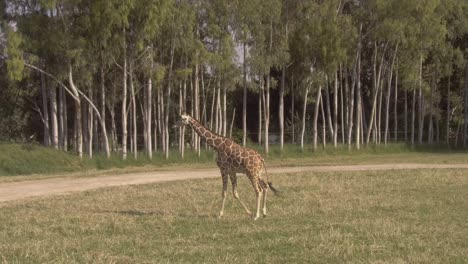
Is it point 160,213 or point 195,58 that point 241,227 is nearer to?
point 160,213

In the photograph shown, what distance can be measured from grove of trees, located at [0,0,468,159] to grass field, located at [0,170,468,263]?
13.9m

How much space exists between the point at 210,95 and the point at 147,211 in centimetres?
3409

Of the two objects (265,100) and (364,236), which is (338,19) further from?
(364,236)

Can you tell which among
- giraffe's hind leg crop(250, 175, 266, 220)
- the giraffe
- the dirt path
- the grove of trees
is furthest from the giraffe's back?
the grove of trees

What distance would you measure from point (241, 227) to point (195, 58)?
2302 cm

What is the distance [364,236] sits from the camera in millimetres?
10070

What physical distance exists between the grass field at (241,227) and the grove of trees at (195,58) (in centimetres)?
1386

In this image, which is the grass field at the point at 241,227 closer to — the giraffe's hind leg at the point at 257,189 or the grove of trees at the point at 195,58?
the giraffe's hind leg at the point at 257,189

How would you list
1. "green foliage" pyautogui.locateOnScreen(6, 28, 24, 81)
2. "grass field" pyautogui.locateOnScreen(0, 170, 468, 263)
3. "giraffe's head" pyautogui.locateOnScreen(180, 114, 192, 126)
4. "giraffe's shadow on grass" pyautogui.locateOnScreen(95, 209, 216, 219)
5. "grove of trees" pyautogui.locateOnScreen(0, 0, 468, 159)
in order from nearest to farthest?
"grass field" pyautogui.locateOnScreen(0, 170, 468, 263) → "giraffe's shadow on grass" pyautogui.locateOnScreen(95, 209, 216, 219) → "giraffe's head" pyautogui.locateOnScreen(180, 114, 192, 126) → "green foliage" pyautogui.locateOnScreen(6, 28, 24, 81) → "grove of trees" pyautogui.locateOnScreen(0, 0, 468, 159)

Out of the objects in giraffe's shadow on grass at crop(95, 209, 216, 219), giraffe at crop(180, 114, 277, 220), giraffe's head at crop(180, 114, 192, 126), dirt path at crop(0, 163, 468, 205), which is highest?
giraffe's head at crop(180, 114, 192, 126)

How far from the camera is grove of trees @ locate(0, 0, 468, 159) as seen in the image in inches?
1184

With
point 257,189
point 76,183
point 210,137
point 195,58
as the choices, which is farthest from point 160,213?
point 195,58

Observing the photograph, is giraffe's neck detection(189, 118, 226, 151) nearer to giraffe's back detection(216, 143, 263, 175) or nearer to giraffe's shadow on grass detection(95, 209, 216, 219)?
giraffe's back detection(216, 143, 263, 175)

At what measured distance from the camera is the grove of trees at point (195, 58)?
30.1 meters
